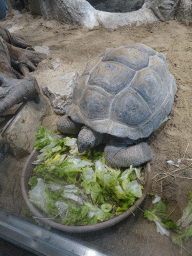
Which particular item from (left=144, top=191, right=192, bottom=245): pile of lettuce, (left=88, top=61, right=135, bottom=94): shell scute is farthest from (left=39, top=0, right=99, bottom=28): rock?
(left=144, top=191, right=192, bottom=245): pile of lettuce

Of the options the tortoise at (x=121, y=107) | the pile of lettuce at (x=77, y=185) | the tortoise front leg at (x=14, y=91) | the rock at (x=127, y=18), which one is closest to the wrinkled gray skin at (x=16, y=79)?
the tortoise front leg at (x=14, y=91)

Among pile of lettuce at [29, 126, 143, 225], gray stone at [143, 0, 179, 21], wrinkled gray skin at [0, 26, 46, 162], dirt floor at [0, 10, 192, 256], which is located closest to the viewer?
dirt floor at [0, 10, 192, 256]

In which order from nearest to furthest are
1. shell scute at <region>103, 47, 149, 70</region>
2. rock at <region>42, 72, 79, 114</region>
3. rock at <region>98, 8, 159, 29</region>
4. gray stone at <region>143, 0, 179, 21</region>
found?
shell scute at <region>103, 47, 149, 70</region> < rock at <region>42, 72, 79, 114</region> < gray stone at <region>143, 0, 179, 21</region> < rock at <region>98, 8, 159, 29</region>

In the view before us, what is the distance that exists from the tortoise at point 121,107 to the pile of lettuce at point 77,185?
0.64ft

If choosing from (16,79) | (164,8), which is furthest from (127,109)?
(164,8)

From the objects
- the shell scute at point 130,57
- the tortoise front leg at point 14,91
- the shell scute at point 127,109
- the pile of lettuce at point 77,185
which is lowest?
the pile of lettuce at point 77,185

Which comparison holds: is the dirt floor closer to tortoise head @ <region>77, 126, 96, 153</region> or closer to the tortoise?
the tortoise

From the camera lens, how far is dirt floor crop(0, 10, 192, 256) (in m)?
1.33

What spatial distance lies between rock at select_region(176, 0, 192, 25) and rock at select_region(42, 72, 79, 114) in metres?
3.87

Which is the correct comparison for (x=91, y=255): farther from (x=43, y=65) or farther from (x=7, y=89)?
(x=43, y=65)

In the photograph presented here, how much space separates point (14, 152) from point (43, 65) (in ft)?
7.34

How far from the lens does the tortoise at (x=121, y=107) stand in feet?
7.02

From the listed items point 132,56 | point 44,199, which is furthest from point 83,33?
point 44,199

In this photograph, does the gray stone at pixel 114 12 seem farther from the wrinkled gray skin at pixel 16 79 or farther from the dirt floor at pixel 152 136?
the wrinkled gray skin at pixel 16 79
